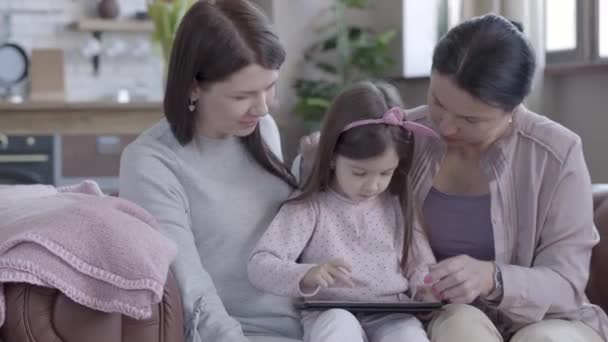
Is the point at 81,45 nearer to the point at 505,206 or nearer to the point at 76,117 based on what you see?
the point at 76,117

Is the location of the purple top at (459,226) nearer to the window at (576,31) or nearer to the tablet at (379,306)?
the tablet at (379,306)

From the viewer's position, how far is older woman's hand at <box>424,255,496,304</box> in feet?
5.38

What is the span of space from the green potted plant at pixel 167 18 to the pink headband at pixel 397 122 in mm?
2796

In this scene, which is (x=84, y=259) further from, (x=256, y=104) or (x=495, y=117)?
Result: (x=495, y=117)

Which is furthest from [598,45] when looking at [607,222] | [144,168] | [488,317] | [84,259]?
[84,259]

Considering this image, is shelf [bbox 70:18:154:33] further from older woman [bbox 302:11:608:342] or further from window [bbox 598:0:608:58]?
older woman [bbox 302:11:608:342]

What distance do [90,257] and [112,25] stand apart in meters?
3.84

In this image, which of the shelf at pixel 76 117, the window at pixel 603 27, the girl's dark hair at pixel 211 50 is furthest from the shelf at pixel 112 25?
the girl's dark hair at pixel 211 50

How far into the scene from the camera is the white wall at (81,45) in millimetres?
5016

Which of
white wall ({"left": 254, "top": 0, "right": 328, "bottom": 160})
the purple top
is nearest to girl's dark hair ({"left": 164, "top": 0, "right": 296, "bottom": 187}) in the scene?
the purple top

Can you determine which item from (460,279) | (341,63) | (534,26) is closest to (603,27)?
(534,26)

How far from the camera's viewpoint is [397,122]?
1782 millimetres

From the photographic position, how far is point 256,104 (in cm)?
173

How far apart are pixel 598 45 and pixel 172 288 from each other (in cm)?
308
